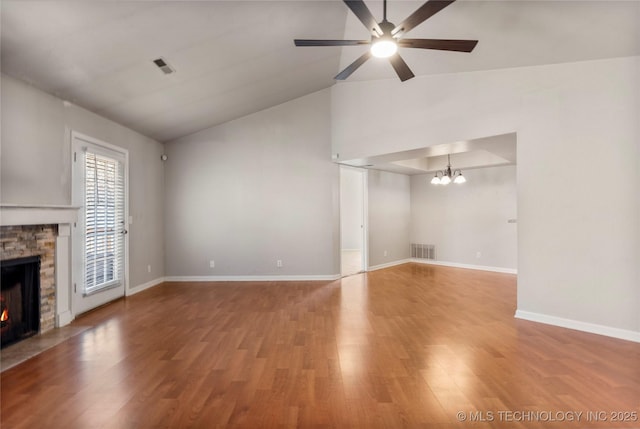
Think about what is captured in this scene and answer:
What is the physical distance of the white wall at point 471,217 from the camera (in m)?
6.43

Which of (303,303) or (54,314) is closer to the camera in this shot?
(54,314)

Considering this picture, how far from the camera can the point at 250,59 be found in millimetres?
3963

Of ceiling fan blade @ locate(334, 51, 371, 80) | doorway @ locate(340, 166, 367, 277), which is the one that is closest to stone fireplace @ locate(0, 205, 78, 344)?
ceiling fan blade @ locate(334, 51, 371, 80)

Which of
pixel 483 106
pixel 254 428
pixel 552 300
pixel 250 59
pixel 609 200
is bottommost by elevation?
pixel 254 428

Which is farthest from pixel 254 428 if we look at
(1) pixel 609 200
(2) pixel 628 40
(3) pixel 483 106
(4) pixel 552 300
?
(2) pixel 628 40

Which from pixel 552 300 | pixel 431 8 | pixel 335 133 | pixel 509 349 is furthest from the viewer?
pixel 335 133

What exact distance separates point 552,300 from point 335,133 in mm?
4164

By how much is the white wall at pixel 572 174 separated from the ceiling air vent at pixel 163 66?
3609 millimetres

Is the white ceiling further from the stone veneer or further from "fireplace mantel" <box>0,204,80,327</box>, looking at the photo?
the stone veneer

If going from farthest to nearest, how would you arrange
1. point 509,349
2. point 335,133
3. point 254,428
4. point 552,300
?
point 335,133 → point 552,300 → point 509,349 → point 254,428

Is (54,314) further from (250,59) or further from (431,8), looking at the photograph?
(431,8)

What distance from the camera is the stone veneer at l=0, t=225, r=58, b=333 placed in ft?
9.82

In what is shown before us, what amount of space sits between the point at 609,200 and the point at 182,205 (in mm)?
6330

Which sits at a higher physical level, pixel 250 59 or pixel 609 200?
pixel 250 59
